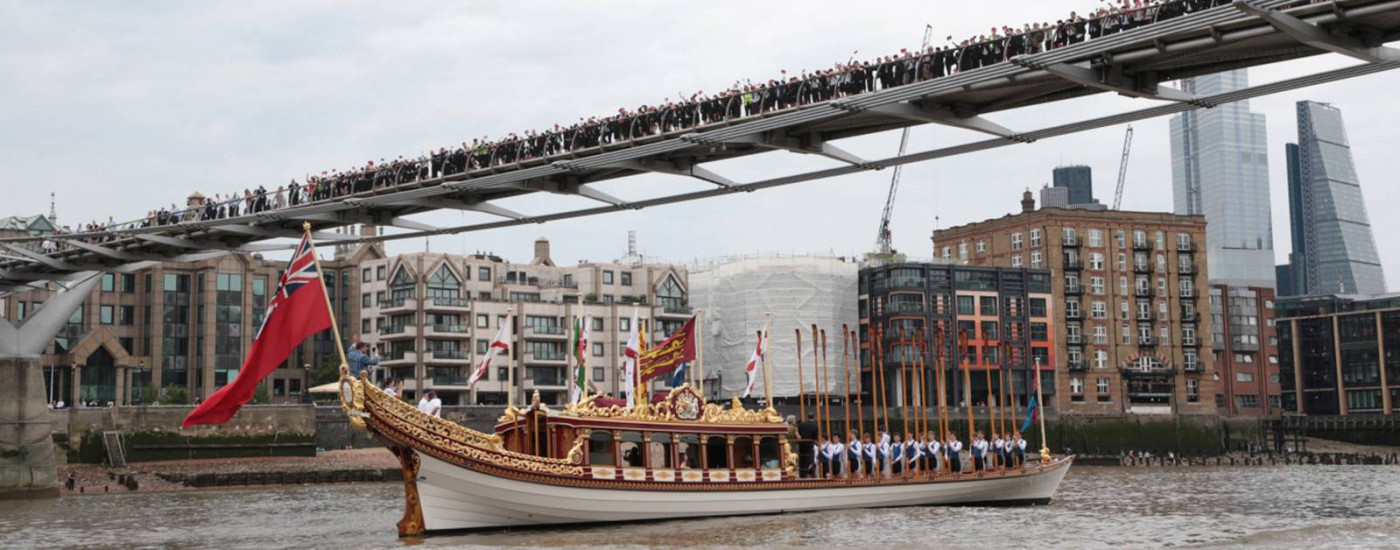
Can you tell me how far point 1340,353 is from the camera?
151875 mm

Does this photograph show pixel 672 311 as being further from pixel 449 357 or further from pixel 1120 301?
pixel 1120 301

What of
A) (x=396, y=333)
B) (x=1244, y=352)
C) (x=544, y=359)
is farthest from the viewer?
(x=1244, y=352)

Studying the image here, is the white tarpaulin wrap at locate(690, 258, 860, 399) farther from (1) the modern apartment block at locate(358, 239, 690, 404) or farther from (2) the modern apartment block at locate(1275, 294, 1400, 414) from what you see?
(2) the modern apartment block at locate(1275, 294, 1400, 414)

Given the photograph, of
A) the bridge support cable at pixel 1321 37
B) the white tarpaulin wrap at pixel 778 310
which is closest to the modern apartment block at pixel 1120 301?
the white tarpaulin wrap at pixel 778 310

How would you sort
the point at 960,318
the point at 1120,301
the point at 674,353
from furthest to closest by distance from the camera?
the point at 1120,301 < the point at 960,318 < the point at 674,353

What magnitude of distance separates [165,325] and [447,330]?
19.4 meters

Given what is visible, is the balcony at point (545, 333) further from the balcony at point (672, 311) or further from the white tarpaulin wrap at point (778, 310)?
the white tarpaulin wrap at point (778, 310)

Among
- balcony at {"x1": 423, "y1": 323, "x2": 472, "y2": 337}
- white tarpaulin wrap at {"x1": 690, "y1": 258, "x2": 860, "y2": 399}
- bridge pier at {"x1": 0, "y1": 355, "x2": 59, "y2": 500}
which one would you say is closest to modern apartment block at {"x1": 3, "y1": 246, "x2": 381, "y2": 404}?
balcony at {"x1": 423, "y1": 323, "x2": 472, "y2": 337}

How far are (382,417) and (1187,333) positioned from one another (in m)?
105

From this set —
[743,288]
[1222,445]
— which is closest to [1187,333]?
[1222,445]

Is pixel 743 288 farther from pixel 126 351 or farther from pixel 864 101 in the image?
pixel 864 101

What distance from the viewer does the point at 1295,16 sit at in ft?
93.2

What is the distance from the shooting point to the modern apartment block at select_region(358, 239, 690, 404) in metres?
106

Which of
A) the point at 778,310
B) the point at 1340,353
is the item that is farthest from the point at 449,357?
the point at 1340,353
